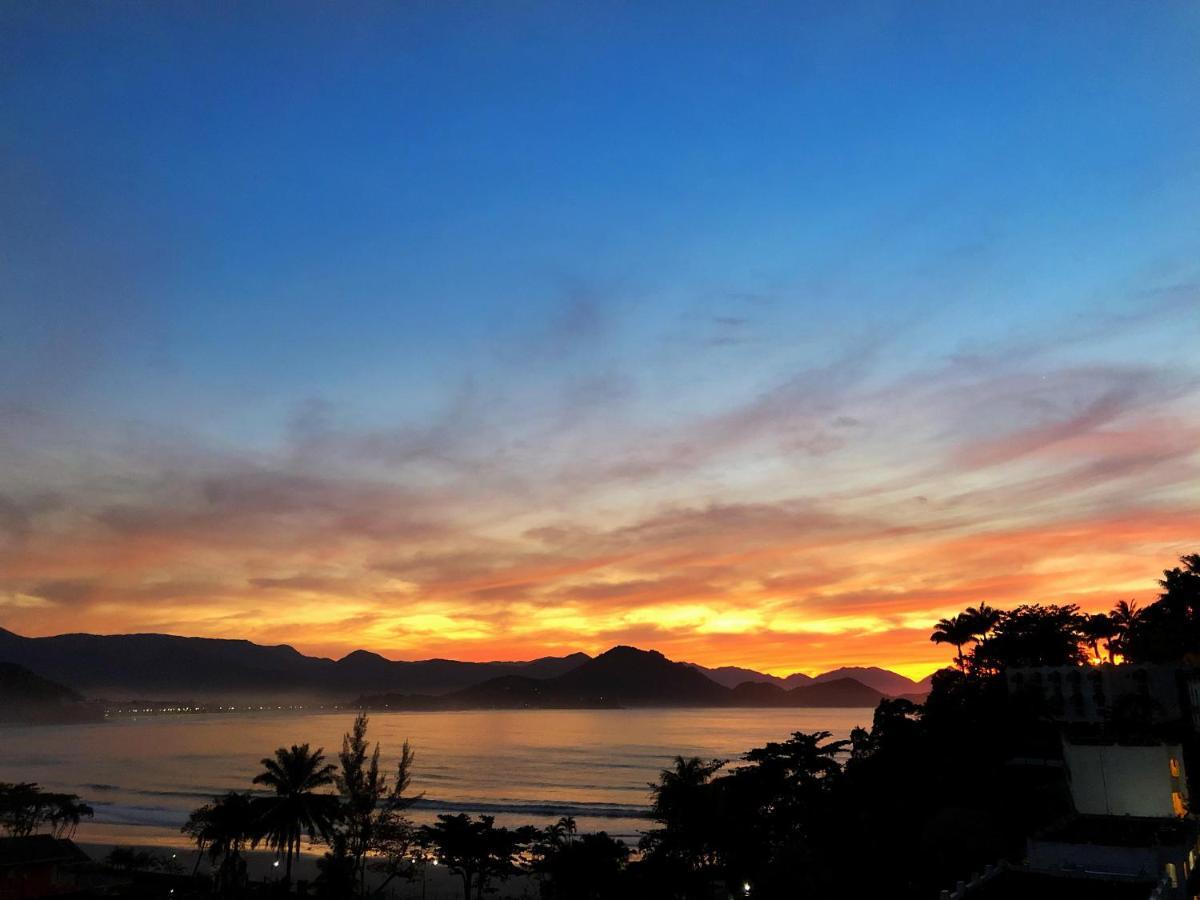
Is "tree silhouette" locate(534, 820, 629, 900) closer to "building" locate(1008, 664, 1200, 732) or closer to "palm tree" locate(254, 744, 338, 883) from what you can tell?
"palm tree" locate(254, 744, 338, 883)

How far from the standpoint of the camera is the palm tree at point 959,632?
101 m

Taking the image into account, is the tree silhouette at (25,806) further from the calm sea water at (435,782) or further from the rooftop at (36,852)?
the rooftop at (36,852)

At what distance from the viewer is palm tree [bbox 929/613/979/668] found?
10131 cm

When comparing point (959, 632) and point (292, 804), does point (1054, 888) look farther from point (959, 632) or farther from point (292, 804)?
point (959, 632)

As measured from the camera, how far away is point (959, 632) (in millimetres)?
102000

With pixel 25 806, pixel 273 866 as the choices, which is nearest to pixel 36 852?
pixel 25 806

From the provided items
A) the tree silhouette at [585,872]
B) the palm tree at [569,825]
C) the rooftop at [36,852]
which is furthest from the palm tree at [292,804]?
the palm tree at [569,825]

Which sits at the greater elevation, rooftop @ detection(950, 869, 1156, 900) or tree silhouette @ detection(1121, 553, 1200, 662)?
tree silhouette @ detection(1121, 553, 1200, 662)

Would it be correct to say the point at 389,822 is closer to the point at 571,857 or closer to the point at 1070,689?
the point at 571,857

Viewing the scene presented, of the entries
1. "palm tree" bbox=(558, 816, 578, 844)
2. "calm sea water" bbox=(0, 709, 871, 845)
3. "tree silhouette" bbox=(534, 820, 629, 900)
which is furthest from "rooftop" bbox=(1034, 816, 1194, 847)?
"calm sea water" bbox=(0, 709, 871, 845)

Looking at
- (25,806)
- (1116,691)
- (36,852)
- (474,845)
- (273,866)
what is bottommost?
(273,866)

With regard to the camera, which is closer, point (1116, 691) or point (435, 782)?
point (1116, 691)

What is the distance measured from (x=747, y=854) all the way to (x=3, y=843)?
3938cm

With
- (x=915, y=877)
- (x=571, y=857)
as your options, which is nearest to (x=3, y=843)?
(x=571, y=857)
